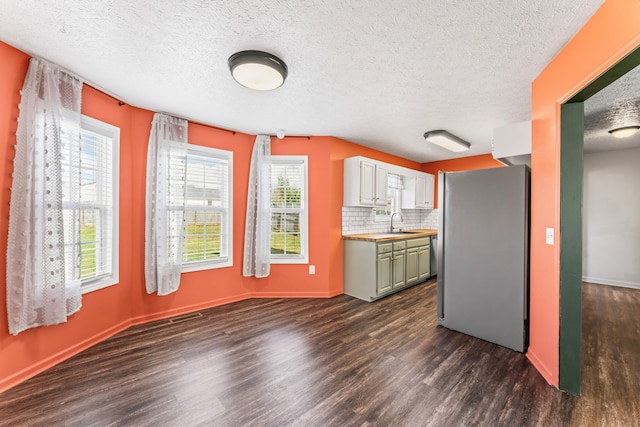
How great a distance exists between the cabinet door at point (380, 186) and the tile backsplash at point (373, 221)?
1.13 feet

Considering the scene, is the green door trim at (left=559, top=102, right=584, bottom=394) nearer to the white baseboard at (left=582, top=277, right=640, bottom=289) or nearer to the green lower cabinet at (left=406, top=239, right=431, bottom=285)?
the green lower cabinet at (left=406, top=239, right=431, bottom=285)

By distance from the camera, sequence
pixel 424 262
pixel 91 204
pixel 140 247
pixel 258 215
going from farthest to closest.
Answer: pixel 424 262
pixel 258 215
pixel 140 247
pixel 91 204

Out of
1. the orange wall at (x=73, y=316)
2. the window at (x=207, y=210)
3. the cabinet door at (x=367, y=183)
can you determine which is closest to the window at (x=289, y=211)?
the window at (x=207, y=210)

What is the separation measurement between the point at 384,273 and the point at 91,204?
141 inches

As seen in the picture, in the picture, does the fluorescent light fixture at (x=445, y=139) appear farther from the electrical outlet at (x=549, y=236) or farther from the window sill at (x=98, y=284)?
the window sill at (x=98, y=284)

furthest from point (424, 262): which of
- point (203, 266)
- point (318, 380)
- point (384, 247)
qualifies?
point (203, 266)

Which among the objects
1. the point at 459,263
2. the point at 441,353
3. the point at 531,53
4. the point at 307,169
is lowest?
the point at 441,353

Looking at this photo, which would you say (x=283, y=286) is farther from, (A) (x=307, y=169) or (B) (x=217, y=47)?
(B) (x=217, y=47)

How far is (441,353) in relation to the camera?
2.42m

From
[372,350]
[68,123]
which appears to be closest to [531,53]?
[372,350]

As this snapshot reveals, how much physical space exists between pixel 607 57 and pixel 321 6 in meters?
1.59

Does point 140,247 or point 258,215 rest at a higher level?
point 258,215

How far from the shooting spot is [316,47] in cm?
185

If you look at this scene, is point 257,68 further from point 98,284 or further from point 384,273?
point 384,273
